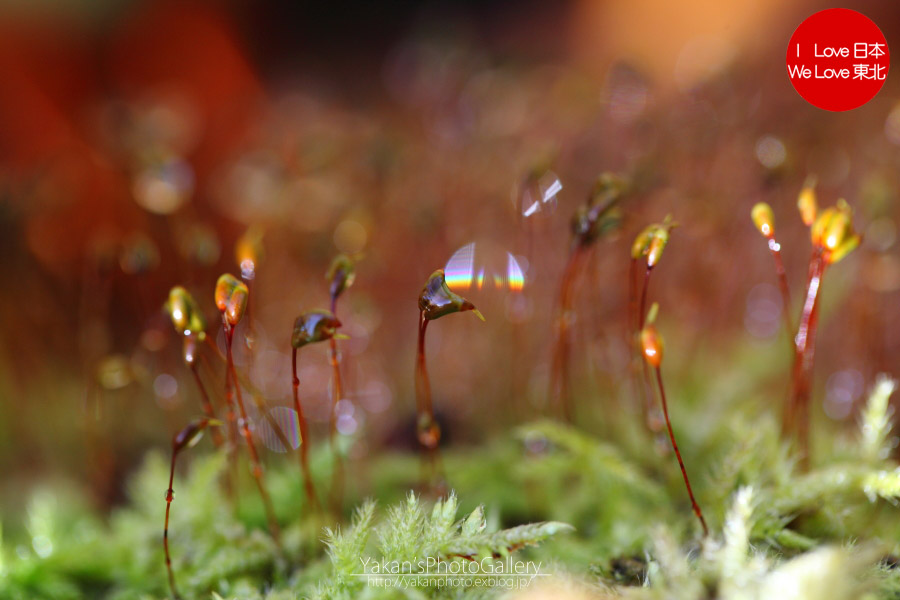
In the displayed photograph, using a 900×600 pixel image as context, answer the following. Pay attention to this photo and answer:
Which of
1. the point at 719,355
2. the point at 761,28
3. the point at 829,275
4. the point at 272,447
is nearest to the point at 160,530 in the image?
the point at 272,447

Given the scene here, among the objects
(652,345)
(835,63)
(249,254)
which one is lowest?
(652,345)

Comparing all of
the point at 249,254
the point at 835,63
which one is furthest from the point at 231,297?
the point at 835,63

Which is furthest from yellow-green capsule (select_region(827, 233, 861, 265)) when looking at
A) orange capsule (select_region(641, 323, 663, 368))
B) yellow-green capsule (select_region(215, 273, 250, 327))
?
yellow-green capsule (select_region(215, 273, 250, 327))

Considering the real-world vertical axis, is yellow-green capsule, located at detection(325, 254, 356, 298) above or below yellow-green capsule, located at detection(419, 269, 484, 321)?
above

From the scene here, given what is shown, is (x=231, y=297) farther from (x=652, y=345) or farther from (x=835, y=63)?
(x=835, y=63)

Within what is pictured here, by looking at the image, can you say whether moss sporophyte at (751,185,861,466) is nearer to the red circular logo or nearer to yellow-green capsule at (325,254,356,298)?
the red circular logo
